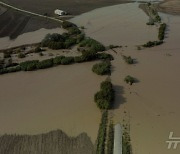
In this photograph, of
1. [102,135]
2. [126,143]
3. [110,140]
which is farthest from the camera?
[102,135]

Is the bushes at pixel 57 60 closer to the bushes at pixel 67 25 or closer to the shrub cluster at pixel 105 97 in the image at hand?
the shrub cluster at pixel 105 97

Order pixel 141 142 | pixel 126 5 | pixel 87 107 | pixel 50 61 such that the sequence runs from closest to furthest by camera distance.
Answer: pixel 141 142 → pixel 87 107 → pixel 50 61 → pixel 126 5

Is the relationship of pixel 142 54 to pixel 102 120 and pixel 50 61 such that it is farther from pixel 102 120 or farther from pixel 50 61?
pixel 102 120

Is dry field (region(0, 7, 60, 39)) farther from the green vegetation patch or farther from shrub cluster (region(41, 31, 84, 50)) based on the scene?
the green vegetation patch

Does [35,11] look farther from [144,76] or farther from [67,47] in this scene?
[144,76]

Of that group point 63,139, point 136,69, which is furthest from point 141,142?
point 136,69

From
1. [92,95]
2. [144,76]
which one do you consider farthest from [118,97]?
[144,76]
